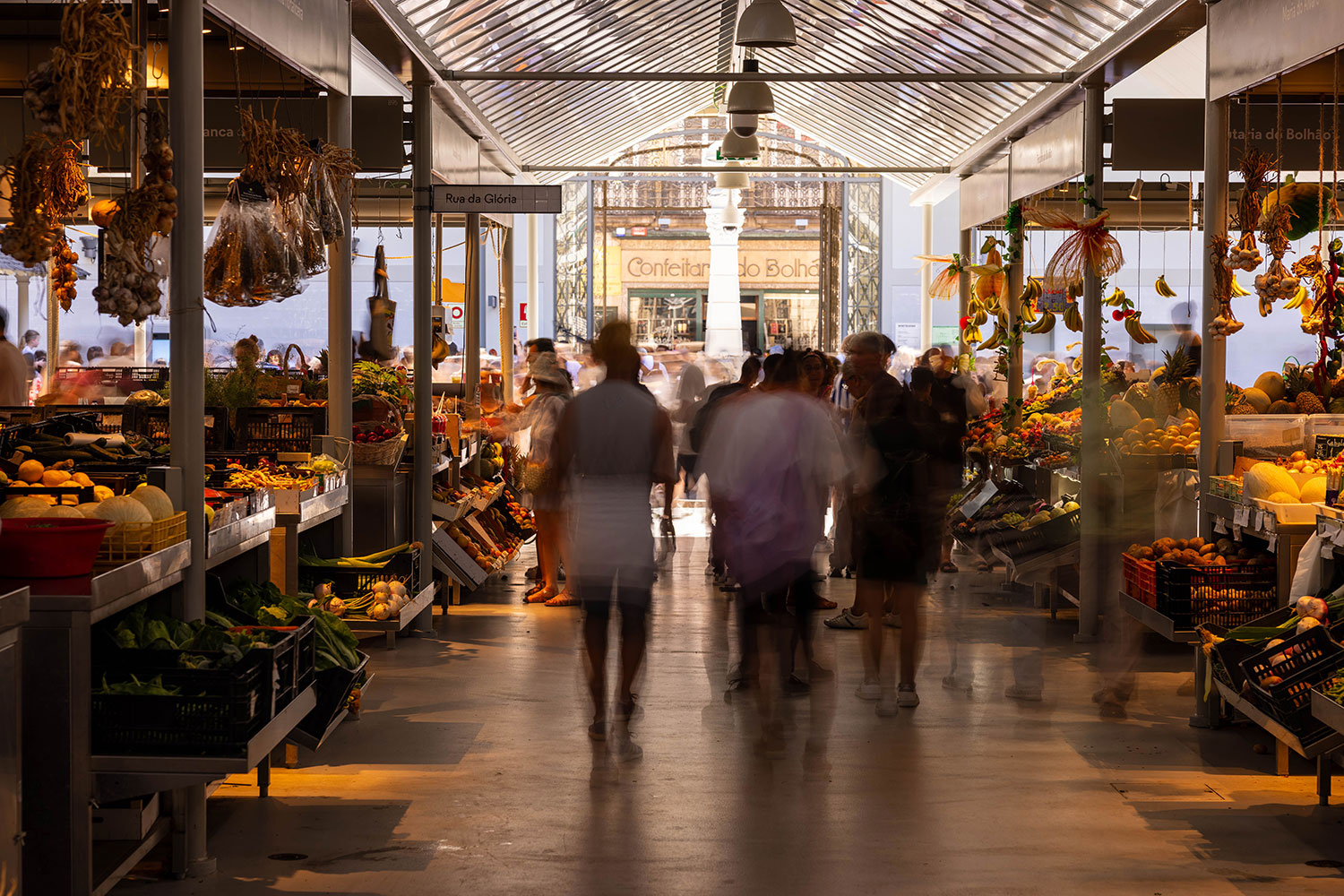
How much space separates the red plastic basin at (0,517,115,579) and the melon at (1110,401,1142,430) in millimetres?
5943

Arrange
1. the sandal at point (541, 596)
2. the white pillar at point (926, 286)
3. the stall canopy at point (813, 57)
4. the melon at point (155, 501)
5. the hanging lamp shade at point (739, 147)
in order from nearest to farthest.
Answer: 1. the melon at point (155, 501)
2. the stall canopy at point (813, 57)
3. the sandal at point (541, 596)
4. the hanging lamp shade at point (739, 147)
5. the white pillar at point (926, 286)

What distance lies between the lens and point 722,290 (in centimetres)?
2278

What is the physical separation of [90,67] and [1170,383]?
6.67 m

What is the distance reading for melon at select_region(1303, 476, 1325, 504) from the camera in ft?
17.9

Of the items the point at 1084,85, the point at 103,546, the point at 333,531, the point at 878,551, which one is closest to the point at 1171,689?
the point at 878,551

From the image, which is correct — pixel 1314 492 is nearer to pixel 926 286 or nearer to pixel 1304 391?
pixel 1304 391

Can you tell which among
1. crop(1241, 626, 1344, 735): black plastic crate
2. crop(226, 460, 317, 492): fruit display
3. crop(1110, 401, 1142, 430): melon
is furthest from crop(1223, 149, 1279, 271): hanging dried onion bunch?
crop(226, 460, 317, 492): fruit display

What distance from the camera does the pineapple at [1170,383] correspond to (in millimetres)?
8203

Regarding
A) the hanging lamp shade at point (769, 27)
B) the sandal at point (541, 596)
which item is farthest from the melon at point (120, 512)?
the sandal at point (541, 596)

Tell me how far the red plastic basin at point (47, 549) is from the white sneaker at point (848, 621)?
5059 millimetres

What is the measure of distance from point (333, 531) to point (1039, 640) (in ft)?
Result: 12.7

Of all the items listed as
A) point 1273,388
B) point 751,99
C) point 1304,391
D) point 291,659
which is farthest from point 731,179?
point 291,659

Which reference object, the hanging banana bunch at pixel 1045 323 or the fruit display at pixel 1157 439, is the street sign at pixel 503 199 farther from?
the hanging banana bunch at pixel 1045 323

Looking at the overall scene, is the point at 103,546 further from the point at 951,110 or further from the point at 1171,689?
the point at 951,110
